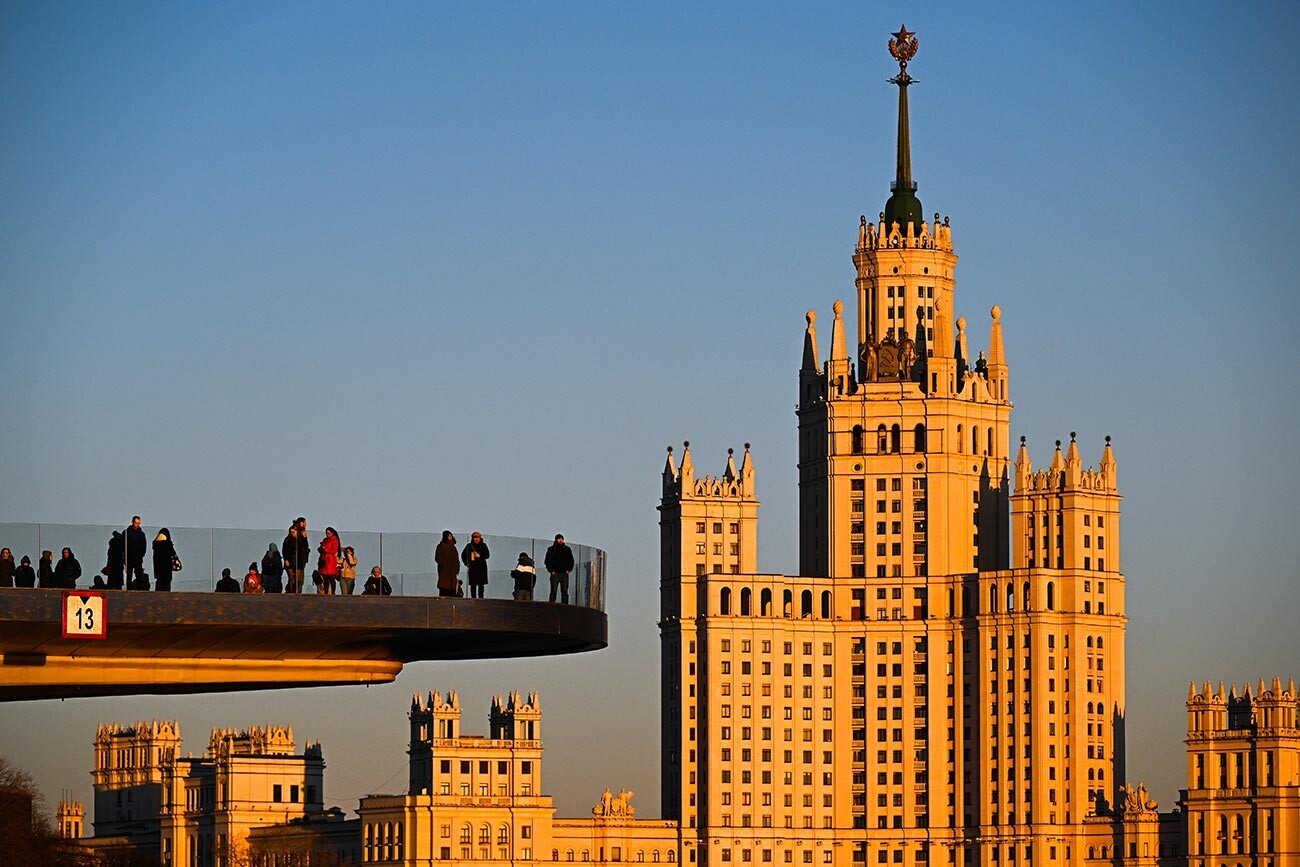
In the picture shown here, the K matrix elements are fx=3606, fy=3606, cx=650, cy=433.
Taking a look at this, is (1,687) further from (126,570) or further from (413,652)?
(413,652)

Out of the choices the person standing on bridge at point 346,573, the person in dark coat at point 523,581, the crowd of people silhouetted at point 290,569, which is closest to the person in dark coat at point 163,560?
the crowd of people silhouetted at point 290,569

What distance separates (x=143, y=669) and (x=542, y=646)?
10.8 m

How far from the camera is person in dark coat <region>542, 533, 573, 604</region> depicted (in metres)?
93.6

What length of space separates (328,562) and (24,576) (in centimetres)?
760

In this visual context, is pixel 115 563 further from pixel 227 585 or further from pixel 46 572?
pixel 227 585

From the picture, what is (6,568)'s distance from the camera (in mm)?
89625

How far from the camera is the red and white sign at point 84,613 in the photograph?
88.4 metres

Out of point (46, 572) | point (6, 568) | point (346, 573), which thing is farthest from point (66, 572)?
point (346, 573)

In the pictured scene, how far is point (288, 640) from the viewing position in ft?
306

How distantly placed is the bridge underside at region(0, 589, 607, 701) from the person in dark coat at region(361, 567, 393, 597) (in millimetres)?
400

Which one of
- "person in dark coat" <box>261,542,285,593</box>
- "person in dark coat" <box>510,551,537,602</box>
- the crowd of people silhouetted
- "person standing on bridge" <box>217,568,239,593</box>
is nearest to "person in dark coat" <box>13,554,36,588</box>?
the crowd of people silhouetted

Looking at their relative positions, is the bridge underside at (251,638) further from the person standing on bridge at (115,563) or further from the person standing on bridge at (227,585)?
the person standing on bridge at (115,563)

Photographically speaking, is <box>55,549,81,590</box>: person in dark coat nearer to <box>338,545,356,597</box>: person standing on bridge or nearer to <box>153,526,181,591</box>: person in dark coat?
<box>153,526,181,591</box>: person in dark coat

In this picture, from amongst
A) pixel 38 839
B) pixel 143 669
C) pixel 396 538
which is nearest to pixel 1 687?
pixel 143 669
